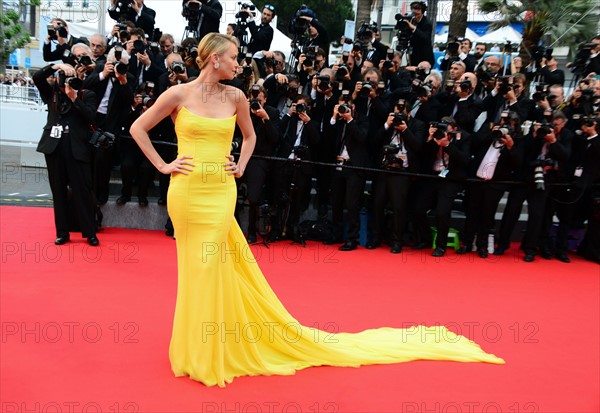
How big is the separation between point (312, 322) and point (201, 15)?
Answer: 5.55 metres

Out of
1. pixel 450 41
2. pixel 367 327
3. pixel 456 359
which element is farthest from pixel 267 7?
pixel 456 359

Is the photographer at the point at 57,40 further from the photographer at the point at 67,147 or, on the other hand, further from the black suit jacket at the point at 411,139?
the black suit jacket at the point at 411,139

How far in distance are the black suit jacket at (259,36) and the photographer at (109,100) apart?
2.35 m

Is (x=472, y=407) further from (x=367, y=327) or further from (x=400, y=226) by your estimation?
(x=400, y=226)

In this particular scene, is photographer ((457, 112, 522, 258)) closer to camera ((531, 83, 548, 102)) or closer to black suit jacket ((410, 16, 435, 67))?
camera ((531, 83, 548, 102))

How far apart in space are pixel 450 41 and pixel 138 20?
13.4 ft

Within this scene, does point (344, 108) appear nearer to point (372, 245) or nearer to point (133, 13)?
point (372, 245)

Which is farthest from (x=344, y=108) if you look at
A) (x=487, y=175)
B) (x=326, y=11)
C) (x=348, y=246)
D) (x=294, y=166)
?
(x=326, y=11)

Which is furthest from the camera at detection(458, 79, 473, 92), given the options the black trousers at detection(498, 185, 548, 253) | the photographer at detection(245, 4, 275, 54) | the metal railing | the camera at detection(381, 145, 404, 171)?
the metal railing

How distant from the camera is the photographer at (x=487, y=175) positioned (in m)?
6.97

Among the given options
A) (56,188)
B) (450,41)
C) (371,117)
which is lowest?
(56,188)

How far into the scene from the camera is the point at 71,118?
646cm

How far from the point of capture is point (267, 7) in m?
9.02

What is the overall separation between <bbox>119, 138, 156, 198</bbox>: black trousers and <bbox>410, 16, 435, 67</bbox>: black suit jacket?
12.1ft
